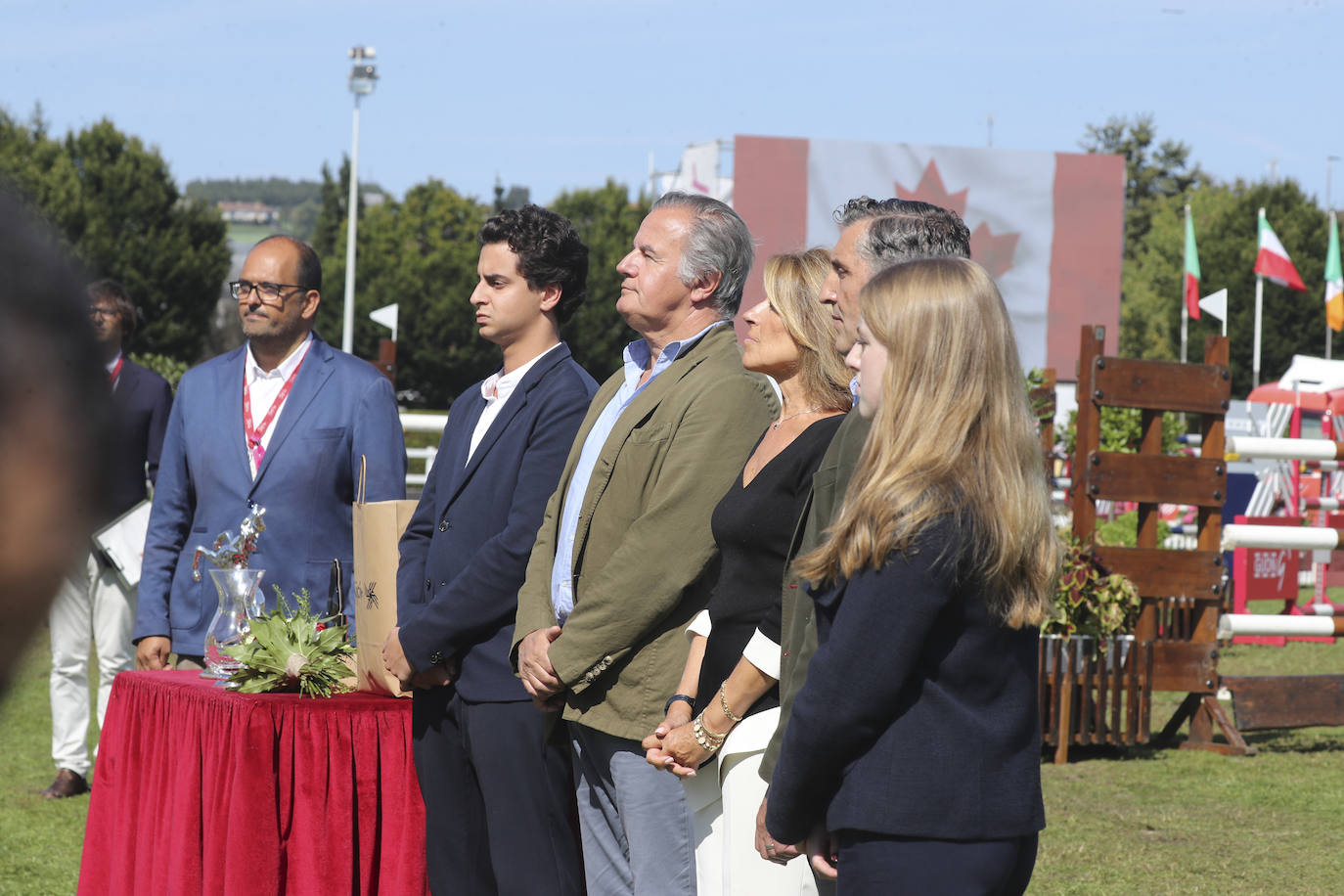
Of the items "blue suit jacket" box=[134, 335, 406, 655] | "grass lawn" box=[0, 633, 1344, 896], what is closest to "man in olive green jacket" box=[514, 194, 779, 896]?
"blue suit jacket" box=[134, 335, 406, 655]

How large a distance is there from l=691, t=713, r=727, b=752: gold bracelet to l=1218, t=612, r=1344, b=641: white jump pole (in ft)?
18.1

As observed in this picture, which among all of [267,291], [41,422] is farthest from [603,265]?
[41,422]

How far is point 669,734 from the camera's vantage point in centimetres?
305

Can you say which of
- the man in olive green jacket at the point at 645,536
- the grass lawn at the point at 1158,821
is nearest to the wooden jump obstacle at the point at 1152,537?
the grass lawn at the point at 1158,821

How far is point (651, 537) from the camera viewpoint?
3316 mm

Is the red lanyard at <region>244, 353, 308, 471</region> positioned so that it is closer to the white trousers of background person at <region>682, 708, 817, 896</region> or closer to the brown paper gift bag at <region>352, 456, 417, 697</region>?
the brown paper gift bag at <region>352, 456, 417, 697</region>

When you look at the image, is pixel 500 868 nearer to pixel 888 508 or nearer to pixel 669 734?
pixel 669 734

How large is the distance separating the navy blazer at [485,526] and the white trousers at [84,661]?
303 cm

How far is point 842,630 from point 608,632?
113 centimetres

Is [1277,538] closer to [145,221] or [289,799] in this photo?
[289,799]

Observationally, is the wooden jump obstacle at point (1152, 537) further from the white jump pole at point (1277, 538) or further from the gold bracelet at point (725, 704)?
the gold bracelet at point (725, 704)

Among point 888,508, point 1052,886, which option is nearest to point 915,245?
point 888,508

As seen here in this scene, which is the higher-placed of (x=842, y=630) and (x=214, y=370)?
(x=214, y=370)

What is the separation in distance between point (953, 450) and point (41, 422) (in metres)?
1.86
